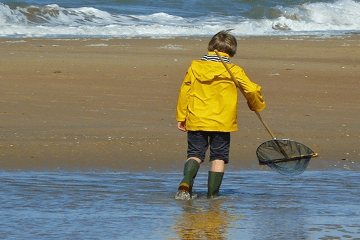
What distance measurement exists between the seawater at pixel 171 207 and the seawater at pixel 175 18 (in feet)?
44.4

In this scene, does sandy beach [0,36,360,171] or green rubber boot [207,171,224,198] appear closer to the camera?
green rubber boot [207,171,224,198]

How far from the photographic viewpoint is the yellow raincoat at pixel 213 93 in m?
4.99

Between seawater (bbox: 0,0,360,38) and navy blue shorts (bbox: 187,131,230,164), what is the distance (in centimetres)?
1412

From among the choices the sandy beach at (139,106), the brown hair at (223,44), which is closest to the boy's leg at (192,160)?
the brown hair at (223,44)

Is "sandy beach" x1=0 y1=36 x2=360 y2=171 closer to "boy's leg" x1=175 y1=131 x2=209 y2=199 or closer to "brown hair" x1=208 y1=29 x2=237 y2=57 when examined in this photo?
"boy's leg" x1=175 y1=131 x2=209 y2=199

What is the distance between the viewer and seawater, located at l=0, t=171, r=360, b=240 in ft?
13.9

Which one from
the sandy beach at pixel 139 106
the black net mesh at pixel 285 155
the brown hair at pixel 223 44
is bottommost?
the sandy beach at pixel 139 106

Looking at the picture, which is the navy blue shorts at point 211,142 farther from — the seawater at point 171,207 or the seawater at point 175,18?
the seawater at point 175,18

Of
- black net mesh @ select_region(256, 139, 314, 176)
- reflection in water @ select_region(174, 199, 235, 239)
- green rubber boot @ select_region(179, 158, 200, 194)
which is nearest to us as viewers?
reflection in water @ select_region(174, 199, 235, 239)

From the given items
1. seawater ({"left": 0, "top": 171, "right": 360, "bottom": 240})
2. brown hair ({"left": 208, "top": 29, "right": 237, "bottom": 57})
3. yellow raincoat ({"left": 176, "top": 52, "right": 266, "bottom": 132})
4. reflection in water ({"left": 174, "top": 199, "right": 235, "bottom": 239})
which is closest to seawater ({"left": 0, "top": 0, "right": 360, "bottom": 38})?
seawater ({"left": 0, "top": 171, "right": 360, "bottom": 240})

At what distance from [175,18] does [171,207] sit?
19882mm

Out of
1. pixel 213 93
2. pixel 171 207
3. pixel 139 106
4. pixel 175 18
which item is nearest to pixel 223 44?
pixel 213 93

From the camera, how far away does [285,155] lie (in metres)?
5.37

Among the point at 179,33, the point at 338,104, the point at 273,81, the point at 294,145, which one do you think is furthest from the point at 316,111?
the point at 179,33
